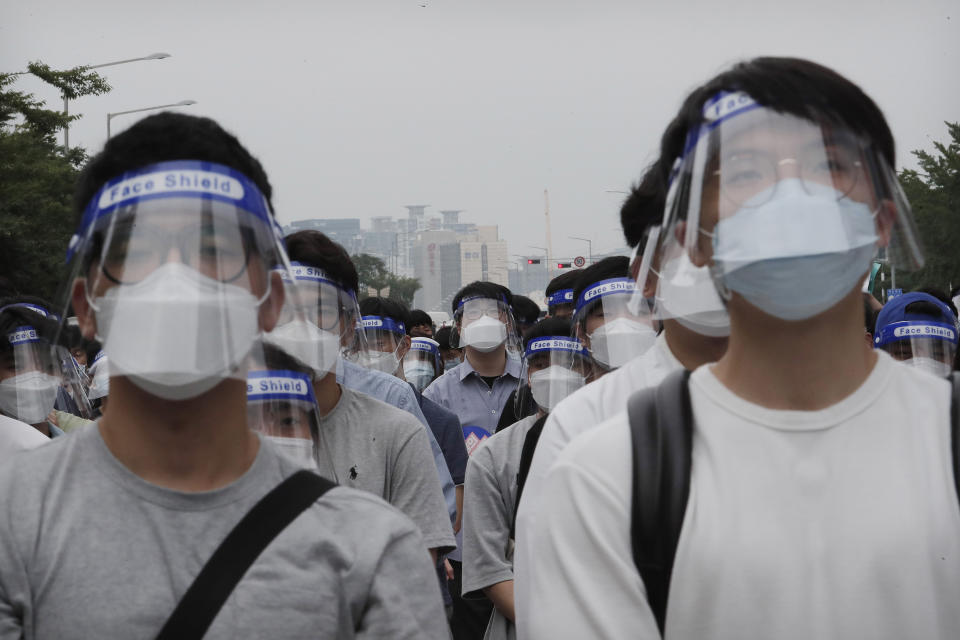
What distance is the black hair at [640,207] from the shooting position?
340 centimetres

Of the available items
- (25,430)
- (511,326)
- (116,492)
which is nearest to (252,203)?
(116,492)

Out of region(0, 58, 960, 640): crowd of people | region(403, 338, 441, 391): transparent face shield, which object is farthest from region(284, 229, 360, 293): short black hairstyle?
region(403, 338, 441, 391): transparent face shield

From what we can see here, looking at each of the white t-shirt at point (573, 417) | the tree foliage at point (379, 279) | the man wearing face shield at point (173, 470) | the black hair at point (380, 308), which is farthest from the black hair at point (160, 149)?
the tree foliage at point (379, 279)

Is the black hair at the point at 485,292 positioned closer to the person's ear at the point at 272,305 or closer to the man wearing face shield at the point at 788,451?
the person's ear at the point at 272,305

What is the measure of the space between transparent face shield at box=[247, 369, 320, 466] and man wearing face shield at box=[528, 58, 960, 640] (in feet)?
4.06

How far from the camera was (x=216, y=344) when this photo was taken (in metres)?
2.18

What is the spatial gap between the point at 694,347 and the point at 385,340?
534cm

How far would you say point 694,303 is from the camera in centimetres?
341

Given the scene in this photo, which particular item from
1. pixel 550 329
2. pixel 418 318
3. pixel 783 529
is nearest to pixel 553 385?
pixel 550 329

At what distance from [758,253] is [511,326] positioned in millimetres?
6713

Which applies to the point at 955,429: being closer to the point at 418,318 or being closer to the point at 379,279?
the point at 418,318

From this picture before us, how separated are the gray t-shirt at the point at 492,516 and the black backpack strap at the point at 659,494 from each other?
2519mm

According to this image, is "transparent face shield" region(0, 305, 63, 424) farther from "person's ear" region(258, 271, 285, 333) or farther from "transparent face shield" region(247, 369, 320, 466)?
"person's ear" region(258, 271, 285, 333)

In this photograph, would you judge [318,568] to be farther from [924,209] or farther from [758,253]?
[924,209]
